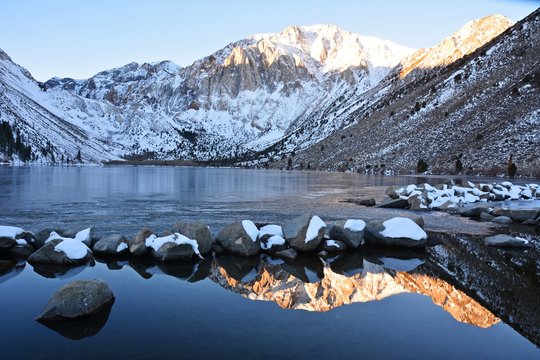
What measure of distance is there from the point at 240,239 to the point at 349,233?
20.1 feet

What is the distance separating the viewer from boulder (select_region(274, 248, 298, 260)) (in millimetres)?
21469

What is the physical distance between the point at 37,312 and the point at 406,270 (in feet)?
48.7

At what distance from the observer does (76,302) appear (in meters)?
13.4

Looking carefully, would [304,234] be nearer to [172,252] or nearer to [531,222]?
[172,252]

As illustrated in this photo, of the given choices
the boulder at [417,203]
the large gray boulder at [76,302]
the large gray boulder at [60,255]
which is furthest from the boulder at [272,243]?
the boulder at [417,203]

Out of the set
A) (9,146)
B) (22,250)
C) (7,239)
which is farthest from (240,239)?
(9,146)

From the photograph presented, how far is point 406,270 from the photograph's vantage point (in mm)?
19547

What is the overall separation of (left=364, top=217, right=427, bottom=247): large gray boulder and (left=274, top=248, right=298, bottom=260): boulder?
561 centimetres

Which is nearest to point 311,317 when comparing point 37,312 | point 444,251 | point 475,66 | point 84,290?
point 84,290

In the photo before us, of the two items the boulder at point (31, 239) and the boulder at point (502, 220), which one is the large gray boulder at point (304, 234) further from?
the boulder at point (502, 220)

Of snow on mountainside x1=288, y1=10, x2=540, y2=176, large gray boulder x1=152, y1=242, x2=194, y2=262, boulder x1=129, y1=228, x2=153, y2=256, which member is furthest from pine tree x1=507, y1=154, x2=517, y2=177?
boulder x1=129, y1=228, x2=153, y2=256

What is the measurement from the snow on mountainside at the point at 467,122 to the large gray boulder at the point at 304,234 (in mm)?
73988

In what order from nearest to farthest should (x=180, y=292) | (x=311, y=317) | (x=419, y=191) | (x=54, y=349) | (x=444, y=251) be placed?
(x=54, y=349), (x=311, y=317), (x=180, y=292), (x=444, y=251), (x=419, y=191)

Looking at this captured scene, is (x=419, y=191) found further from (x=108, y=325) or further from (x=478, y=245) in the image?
(x=108, y=325)
